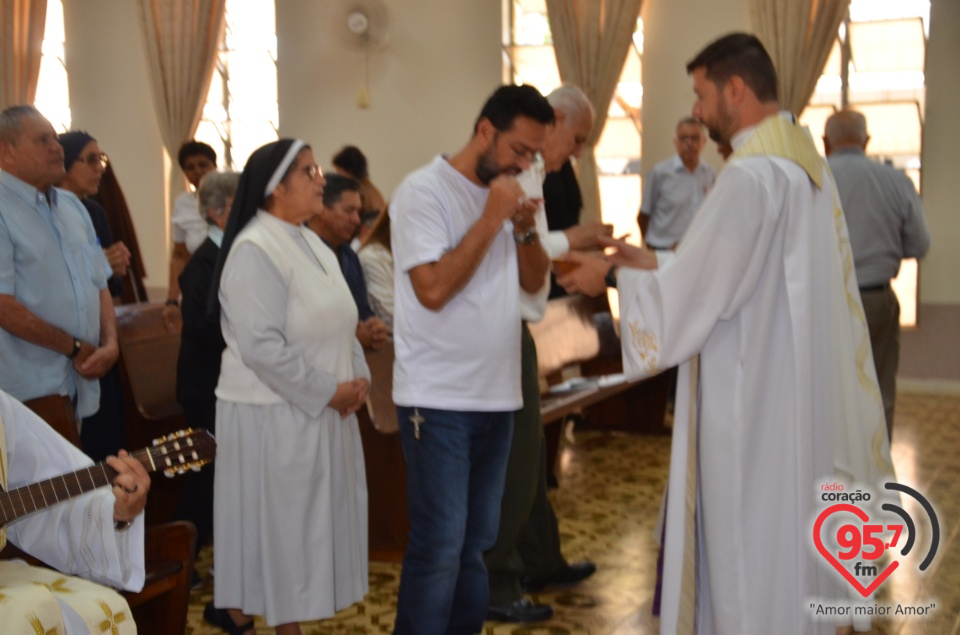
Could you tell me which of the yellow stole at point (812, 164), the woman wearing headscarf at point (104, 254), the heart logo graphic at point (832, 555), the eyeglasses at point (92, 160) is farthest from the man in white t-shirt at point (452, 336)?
the eyeglasses at point (92, 160)

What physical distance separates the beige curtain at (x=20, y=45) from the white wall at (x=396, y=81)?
289cm

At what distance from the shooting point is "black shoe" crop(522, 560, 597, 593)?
4.02 metres

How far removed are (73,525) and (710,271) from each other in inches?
67.7

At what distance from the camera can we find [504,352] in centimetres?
285

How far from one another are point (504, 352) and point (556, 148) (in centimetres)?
126

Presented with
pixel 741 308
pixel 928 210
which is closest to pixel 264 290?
pixel 741 308

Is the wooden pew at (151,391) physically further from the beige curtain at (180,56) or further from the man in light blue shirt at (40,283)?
the beige curtain at (180,56)

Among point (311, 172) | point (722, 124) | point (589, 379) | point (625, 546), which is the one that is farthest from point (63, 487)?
point (589, 379)

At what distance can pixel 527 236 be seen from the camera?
2.85 metres

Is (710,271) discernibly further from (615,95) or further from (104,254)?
(615,95)

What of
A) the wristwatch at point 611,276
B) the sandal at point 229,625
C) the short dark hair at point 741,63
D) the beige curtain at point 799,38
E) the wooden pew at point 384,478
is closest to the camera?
the short dark hair at point 741,63

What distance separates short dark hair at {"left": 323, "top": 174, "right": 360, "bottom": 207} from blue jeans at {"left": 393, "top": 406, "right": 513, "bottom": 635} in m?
1.54

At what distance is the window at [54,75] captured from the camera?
11.2 meters

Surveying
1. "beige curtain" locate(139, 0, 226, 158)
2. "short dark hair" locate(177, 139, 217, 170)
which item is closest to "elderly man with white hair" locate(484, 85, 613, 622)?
"short dark hair" locate(177, 139, 217, 170)
